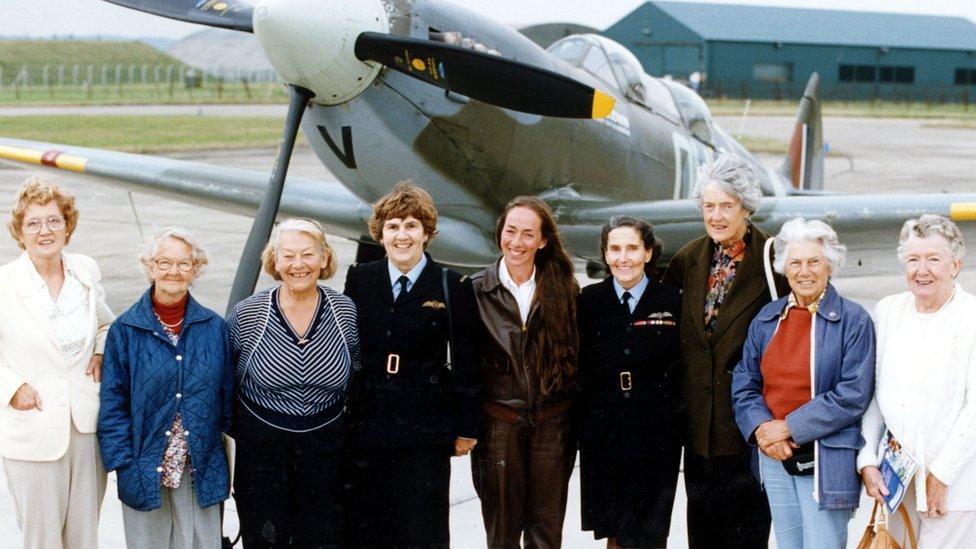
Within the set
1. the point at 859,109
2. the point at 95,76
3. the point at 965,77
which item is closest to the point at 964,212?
the point at 859,109

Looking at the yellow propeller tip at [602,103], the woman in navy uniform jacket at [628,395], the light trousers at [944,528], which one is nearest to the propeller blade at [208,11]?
the yellow propeller tip at [602,103]

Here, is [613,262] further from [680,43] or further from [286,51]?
[680,43]

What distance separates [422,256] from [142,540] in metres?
1.13

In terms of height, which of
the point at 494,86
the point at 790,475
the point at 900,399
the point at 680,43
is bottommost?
the point at 790,475

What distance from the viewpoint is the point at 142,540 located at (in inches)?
118

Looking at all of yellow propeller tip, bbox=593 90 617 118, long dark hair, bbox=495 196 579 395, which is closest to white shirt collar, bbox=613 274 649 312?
long dark hair, bbox=495 196 579 395

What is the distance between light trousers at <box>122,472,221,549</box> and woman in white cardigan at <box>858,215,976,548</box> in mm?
1822

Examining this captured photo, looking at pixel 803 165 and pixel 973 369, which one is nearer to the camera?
pixel 973 369

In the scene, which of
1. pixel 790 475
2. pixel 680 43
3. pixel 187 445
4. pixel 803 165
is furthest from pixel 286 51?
pixel 680 43

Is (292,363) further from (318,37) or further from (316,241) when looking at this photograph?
(318,37)

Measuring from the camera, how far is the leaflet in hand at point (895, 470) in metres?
2.73

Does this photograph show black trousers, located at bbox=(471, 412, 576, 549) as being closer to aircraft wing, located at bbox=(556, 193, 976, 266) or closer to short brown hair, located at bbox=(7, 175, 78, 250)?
short brown hair, located at bbox=(7, 175, 78, 250)

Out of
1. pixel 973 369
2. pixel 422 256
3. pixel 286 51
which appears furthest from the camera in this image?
pixel 286 51

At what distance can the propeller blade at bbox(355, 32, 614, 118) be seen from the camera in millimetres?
5016
